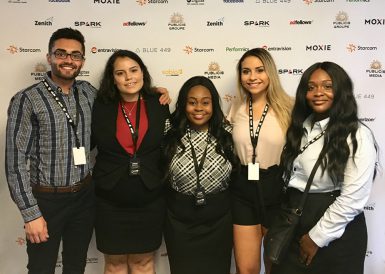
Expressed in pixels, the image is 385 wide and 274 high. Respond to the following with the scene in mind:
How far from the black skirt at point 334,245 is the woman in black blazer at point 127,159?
91 cm

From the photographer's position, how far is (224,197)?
7.18 ft

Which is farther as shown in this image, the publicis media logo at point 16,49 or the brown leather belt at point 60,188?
the publicis media logo at point 16,49

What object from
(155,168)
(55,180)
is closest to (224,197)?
(155,168)

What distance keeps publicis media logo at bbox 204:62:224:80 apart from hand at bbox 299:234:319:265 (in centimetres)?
134

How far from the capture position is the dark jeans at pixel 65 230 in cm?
197

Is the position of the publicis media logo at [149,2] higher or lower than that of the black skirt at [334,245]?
higher

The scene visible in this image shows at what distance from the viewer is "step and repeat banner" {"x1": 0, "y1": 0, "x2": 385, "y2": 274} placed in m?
2.52

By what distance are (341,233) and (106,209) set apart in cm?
137

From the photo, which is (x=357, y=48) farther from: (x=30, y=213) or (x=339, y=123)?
(x=30, y=213)

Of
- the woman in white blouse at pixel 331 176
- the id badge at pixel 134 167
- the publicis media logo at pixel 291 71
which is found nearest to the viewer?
the woman in white blouse at pixel 331 176

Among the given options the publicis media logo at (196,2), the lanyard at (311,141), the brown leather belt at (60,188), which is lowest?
the brown leather belt at (60,188)

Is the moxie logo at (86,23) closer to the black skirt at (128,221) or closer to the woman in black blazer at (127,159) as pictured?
the woman in black blazer at (127,159)

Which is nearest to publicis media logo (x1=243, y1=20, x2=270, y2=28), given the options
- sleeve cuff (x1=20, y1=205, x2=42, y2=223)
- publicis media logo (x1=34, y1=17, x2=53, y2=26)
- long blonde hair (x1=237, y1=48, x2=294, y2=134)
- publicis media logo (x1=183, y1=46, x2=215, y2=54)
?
publicis media logo (x1=183, y1=46, x2=215, y2=54)

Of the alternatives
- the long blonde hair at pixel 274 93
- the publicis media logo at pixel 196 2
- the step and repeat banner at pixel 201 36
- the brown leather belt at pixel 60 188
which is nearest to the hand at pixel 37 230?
the brown leather belt at pixel 60 188
